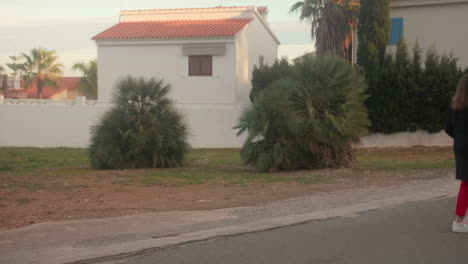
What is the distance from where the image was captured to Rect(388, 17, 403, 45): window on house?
98.5 feet

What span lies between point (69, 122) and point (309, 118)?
19.9m

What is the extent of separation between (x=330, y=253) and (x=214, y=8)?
106 feet

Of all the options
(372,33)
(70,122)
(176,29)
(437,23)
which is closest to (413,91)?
(372,33)

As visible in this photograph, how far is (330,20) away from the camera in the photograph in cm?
3562

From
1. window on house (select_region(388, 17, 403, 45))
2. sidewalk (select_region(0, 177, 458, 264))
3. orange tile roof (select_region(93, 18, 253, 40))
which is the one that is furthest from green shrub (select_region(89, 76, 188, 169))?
orange tile roof (select_region(93, 18, 253, 40))

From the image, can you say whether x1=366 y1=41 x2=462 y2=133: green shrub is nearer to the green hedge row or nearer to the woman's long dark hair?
the green hedge row

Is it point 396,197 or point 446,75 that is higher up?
point 446,75

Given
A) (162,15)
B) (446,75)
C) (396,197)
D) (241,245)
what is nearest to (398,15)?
(446,75)

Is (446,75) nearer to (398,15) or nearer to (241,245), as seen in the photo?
(398,15)

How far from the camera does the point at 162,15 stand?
3881 centimetres

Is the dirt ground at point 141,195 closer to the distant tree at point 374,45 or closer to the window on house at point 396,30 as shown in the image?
the distant tree at point 374,45

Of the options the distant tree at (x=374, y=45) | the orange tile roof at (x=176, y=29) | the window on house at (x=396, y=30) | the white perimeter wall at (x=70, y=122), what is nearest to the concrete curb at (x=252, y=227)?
the distant tree at (x=374, y=45)

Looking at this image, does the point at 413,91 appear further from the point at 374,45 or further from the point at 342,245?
the point at 342,245

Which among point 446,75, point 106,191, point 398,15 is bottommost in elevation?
point 106,191
